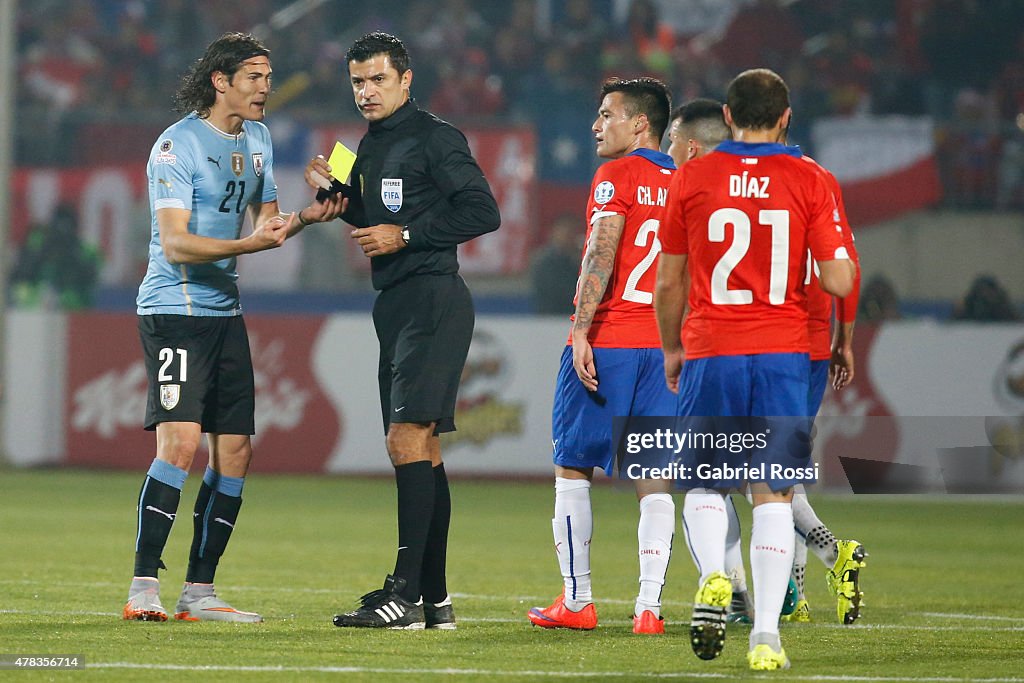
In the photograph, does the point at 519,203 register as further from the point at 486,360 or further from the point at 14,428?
the point at 14,428

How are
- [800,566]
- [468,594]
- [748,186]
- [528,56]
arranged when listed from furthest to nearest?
1. [528,56]
2. [468,594]
3. [800,566]
4. [748,186]

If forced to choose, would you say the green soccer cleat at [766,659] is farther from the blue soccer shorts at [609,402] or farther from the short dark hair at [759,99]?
the short dark hair at [759,99]

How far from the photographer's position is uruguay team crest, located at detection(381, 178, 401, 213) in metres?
6.37

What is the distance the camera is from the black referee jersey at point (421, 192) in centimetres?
630

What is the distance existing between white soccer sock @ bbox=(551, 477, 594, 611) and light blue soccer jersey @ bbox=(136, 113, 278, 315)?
5.22 feet

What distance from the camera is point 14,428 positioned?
610 inches

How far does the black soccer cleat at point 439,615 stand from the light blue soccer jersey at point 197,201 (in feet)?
4.88

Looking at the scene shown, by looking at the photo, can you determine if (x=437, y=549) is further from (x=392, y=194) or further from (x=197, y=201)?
(x=197, y=201)

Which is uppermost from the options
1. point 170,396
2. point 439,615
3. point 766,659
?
point 170,396

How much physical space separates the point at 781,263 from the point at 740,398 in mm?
461

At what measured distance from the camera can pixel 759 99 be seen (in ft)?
16.9

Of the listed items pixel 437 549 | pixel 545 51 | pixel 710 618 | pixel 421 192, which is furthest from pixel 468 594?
pixel 545 51

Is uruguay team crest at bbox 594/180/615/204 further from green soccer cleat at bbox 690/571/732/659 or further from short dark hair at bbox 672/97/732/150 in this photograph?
green soccer cleat at bbox 690/571/732/659

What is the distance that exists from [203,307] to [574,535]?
70.1 inches
